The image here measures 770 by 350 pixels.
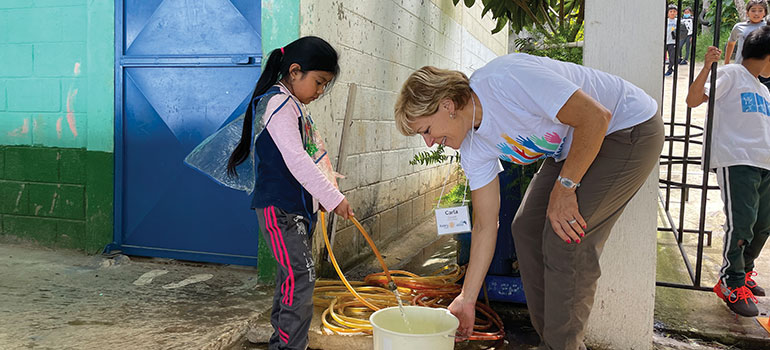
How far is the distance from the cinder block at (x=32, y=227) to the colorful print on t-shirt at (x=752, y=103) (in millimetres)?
4461

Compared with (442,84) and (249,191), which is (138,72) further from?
(442,84)

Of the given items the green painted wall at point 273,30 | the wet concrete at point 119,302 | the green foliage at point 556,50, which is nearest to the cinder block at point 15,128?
the wet concrete at point 119,302

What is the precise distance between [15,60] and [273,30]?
2127 millimetres

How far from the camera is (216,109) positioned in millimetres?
3803

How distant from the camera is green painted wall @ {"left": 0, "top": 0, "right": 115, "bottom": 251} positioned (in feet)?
13.3

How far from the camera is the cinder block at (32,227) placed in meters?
4.23

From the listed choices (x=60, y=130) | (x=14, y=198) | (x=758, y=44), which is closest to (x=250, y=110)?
(x=60, y=130)

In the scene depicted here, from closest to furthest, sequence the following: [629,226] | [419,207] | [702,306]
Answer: [629,226] → [702,306] → [419,207]

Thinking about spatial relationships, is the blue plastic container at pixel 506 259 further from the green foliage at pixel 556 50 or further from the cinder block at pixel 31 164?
the cinder block at pixel 31 164

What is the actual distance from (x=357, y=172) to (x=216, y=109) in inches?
42.2

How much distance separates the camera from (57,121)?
419cm

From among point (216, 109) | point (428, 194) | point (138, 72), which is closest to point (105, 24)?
point (138, 72)

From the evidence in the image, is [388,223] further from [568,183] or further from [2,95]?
[568,183]

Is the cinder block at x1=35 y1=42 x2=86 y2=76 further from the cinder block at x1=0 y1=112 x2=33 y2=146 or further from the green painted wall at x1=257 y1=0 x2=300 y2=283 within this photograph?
the green painted wall at x1=257 y1=0 x2=300 y2=283
